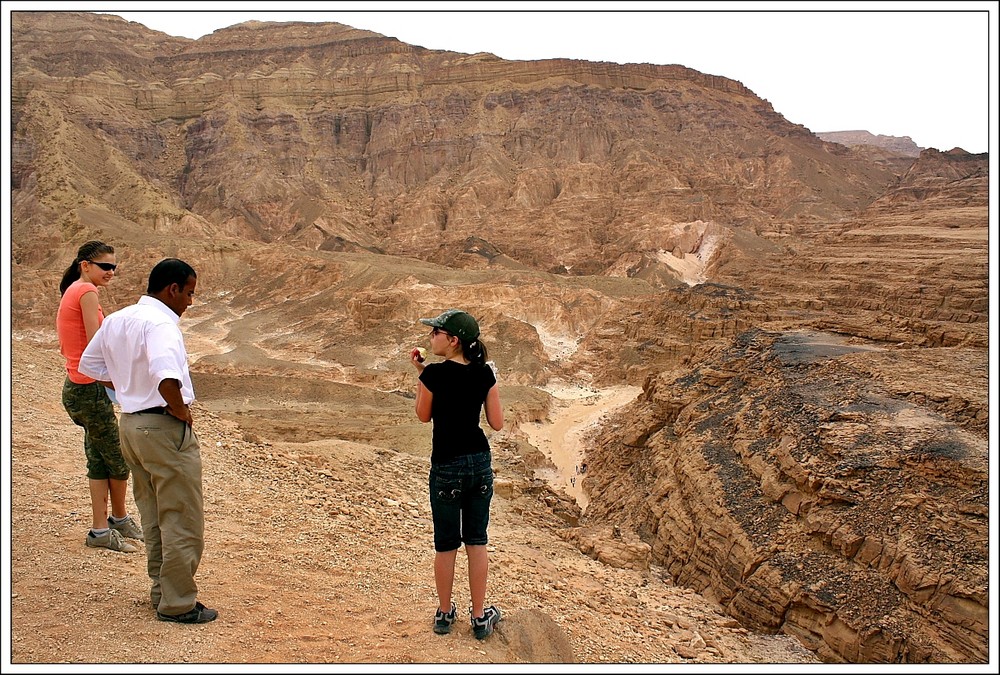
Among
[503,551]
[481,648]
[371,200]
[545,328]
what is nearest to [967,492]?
[503,551]

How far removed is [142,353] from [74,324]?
A: 4.19 ft

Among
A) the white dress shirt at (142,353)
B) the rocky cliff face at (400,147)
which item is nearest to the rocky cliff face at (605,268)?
the rocky cliff face at (400,147)

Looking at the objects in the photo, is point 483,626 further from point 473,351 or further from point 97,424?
point 97,424

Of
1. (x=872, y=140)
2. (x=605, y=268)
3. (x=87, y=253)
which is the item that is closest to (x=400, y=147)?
(x=605, y=268)

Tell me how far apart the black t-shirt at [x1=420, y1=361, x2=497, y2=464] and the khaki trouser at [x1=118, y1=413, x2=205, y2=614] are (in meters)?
1.34

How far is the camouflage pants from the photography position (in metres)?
4.67

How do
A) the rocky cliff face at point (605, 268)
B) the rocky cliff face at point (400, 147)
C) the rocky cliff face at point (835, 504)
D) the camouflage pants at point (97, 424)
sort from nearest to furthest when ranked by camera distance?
the camouflage pants at point (97, 424)
the rocky cliff face at point (835, 504)
the rocky cliff face at point (605, 268)
the rocky cliff face at point (400, 147)

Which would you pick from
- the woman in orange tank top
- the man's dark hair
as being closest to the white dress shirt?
the man's dark hair

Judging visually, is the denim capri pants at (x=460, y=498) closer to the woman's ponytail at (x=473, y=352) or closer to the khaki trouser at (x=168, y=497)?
the woman's ponytail at (x=473, y=352)

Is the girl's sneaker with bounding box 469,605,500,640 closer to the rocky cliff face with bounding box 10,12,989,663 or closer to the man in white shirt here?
the man in white shirt

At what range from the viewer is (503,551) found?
25.2 ft

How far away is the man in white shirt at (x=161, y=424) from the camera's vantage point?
3668mm

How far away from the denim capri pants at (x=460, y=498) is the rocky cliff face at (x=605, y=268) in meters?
5.07

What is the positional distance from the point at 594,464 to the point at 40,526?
37.2 ft
